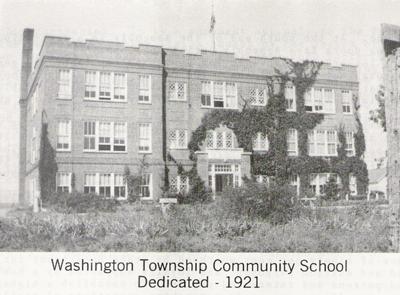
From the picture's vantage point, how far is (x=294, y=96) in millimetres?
22781

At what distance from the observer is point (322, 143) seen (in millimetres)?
22938

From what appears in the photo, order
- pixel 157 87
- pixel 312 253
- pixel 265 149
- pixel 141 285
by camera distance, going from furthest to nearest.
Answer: pixel 265 149 → pixel 157 87 → pixel 312 253 → pixel 141 285

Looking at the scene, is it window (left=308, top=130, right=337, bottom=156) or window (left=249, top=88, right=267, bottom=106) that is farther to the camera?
window (left=308, top=130, right=337, bottom=156)

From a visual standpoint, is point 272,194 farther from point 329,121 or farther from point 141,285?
point 329,121

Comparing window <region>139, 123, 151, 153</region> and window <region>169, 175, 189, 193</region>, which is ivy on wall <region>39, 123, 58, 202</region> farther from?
window <region>169, 175, 189, 193</region>

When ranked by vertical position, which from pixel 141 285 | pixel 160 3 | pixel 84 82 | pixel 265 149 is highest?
pixel 84 82

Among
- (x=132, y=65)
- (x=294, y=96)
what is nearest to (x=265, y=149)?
(x=294, y=96)

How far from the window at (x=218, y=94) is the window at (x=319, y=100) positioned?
14.1 ft

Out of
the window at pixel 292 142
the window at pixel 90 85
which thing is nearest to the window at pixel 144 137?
the window at pixel 90 85

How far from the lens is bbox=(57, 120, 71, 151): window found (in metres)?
17.7

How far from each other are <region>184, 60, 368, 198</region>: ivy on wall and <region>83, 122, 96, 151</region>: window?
15.0ft

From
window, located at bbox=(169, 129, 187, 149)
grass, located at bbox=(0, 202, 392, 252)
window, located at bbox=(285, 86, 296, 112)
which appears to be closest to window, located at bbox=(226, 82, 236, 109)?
window, located at bbox=(169, 129, 187, 149)

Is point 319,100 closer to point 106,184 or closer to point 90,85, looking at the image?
point 90,85

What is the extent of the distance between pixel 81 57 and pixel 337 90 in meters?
13.8
